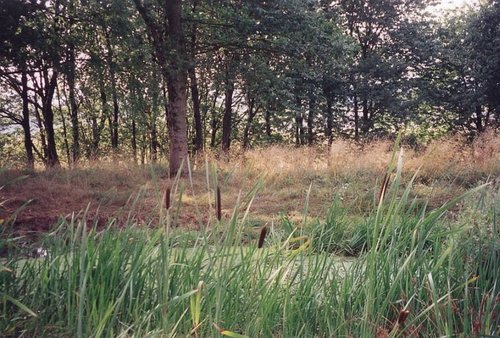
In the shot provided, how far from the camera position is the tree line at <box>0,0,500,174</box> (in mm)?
7852

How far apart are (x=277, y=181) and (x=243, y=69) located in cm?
234

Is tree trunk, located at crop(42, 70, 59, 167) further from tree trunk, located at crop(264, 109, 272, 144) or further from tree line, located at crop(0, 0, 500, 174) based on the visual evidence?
tree trunk, located at crop(264, 109, 272, 144)

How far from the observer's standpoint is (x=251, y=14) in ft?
26.5

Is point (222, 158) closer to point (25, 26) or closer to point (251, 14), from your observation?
point (251, 14)

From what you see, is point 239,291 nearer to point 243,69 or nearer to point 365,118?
point 243,69

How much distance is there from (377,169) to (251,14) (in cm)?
352

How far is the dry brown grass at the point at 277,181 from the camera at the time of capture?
5.75 m

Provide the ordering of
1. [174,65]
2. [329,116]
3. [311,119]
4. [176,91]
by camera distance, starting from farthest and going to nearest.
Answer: [329,116] < [311,119] < [176,91] < [174,65]

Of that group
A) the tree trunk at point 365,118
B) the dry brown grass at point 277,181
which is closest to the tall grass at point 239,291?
the dry brown grass at point 277,181

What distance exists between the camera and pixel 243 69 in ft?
29.0

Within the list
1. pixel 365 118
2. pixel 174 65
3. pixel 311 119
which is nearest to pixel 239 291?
pixel 174 65

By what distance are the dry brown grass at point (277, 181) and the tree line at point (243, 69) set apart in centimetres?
102

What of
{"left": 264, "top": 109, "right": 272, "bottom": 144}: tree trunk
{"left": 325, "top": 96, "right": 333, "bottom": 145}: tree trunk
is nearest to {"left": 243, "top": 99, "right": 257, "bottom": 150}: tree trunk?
{"left": 264, "top": 109, "right": 272, "bottom": 144}: tree trunk

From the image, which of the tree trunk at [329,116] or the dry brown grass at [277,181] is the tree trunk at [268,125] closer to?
the tree trunk at [329,116]
